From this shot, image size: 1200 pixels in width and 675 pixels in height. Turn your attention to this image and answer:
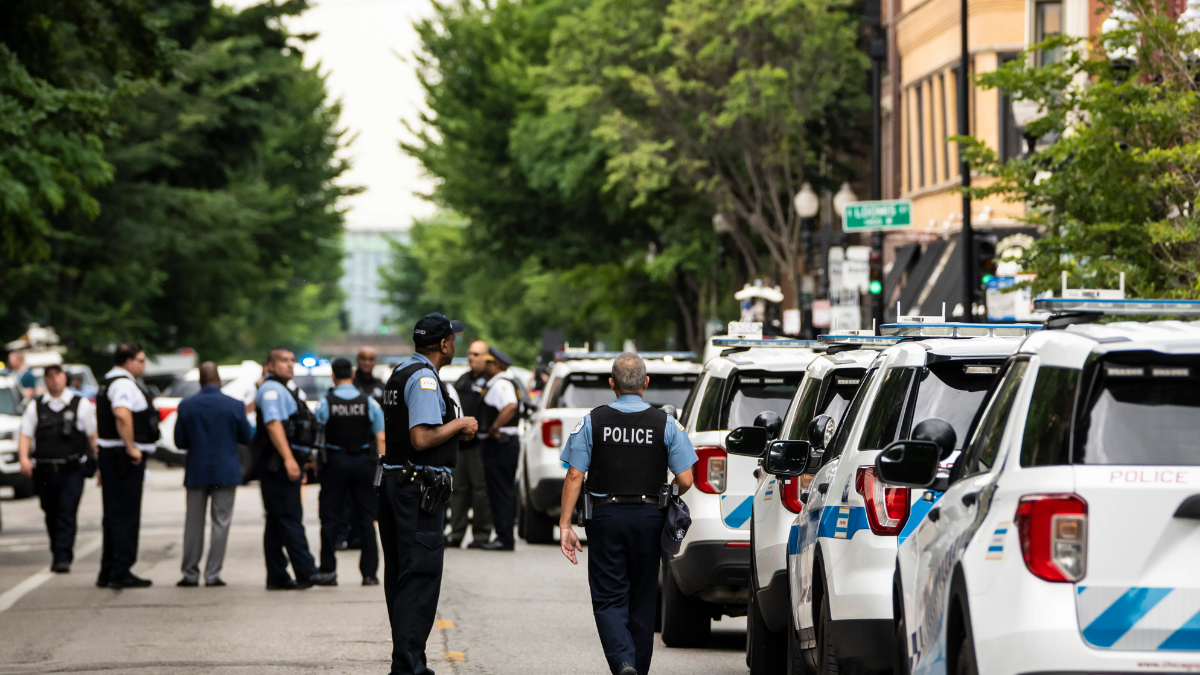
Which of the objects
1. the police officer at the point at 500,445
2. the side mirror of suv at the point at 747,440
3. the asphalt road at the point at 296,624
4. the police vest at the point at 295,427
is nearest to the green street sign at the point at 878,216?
the police officer at the point at 500,445

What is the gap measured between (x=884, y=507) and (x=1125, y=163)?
30.5ft

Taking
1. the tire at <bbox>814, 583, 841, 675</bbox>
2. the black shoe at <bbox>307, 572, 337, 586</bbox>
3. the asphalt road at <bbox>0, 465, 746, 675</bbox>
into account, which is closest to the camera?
the tire at <bbox>814, 583, 841, 675</bbox>

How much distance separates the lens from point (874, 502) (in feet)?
24.9

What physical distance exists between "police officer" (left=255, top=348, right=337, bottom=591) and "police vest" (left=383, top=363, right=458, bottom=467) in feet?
19.4

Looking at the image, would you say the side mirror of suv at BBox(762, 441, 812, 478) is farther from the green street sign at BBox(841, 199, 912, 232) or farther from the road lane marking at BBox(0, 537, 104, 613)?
the green street sign at BBox(841, 199, 912, 232)

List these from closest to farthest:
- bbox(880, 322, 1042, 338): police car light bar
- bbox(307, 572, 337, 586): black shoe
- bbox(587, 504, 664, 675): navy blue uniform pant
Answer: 1. bbox(880, 322, 1042, 338): police car light bar
2. bbox(587, 504, 664, 675): navy blue uniform pant
3. bbox(307, 572, 337, 586): black shoe

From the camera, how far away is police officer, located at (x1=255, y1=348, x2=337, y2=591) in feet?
51.4

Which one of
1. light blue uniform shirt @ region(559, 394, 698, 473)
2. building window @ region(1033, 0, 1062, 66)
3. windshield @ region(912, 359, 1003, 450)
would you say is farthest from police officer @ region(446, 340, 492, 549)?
building window @ region(1033, 0, 1062, 66)

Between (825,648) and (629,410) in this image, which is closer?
(825,648)

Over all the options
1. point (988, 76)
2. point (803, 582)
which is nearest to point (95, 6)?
point (988, 76)

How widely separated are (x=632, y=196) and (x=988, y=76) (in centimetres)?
2578

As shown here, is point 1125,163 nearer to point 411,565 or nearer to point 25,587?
point 411,565

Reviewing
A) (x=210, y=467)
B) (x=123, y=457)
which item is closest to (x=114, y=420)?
(x=123, y=457)

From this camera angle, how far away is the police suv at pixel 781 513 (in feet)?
31.6
